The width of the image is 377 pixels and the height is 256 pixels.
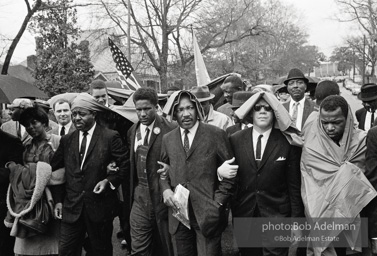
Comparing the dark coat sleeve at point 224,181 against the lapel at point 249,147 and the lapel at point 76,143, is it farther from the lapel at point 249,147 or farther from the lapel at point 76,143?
the lapel at point 76,143

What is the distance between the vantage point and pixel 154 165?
4.70 metres

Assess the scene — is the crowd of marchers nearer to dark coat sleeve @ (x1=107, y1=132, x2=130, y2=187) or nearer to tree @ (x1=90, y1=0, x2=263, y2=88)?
dark coat sleeve @ (x1=107, y1=132, x2=130, y2=187)

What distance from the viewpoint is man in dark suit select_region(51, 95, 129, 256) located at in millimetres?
4637

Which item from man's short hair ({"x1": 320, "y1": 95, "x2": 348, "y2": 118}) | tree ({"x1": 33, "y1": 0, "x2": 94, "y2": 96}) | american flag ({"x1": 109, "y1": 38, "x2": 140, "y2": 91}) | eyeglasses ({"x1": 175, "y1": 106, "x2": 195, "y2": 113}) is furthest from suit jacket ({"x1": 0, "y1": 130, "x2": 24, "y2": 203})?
tree ({"x1": 33, "y1": 0, "x2": 94, "y2": 96})

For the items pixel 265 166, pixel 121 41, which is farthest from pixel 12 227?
pixel 121 41

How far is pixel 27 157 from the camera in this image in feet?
16.2

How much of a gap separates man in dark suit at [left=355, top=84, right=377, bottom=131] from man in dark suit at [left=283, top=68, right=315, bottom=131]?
3.41 feet

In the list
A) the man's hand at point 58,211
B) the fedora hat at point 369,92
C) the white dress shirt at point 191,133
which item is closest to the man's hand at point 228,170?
the white dress shirt at point 191,133

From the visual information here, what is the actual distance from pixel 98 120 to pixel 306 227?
2.79 meters

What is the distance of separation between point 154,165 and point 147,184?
0.80ft

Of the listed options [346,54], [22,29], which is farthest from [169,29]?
[346,54]

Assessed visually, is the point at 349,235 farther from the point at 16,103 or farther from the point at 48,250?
the point at 16,103

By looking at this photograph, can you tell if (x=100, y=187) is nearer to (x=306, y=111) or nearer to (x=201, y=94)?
(x=201, y=94)

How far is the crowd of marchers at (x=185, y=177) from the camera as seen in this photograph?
3758 mm
